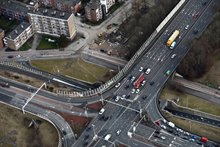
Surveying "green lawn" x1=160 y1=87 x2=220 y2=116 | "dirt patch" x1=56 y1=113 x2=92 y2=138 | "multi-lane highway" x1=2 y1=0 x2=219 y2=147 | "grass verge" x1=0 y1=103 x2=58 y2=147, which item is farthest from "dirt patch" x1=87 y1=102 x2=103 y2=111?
"green lawn" x1=160 y1=87 x2=220 y2=116

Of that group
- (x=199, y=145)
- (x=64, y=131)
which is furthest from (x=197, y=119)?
(x=64, y=131)

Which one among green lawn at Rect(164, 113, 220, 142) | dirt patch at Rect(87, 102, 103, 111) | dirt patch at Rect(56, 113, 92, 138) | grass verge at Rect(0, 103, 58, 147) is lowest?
grass verge at Rect(0, 103, 58, 147)

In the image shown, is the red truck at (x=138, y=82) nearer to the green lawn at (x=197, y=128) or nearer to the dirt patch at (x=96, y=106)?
the dirt patch at (x=96, y=106)

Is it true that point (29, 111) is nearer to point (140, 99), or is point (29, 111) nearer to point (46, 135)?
point (46, 135)

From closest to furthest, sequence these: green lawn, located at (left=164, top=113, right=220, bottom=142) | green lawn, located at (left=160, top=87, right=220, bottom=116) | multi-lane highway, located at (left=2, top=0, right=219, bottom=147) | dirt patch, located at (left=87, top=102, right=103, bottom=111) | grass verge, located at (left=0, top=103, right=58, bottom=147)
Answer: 1. multi-lane highway, located at (left=2, top=0, right=219, bottom=147)
2. green lawn, located at (left=164, top=113, right=220, bottom=142)
3. grass verge, located at (left=0, top=103, right=58, bottom=147)
4. green lawn, located at (left=160, top=87, right=220, bottom=116)
5. dirt patch, located at (left=87, top=102, right=103, bottom=111)

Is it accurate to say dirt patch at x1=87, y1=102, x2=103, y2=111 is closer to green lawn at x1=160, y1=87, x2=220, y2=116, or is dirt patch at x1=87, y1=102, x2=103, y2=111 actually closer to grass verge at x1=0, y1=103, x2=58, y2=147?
grass verge at x1=0, y1=103, x2=58, y2=147

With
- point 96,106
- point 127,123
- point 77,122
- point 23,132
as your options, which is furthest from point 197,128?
point 23,132
